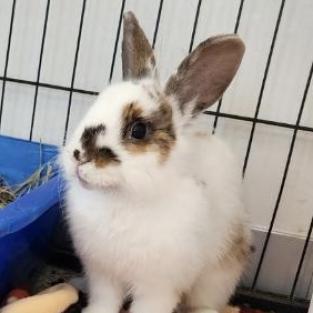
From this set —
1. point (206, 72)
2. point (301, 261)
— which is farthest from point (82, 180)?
point (301, 261)

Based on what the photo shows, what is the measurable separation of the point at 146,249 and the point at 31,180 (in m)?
0.50

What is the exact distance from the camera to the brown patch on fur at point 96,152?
3.02ft

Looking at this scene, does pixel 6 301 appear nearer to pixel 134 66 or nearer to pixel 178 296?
pixel 178 296

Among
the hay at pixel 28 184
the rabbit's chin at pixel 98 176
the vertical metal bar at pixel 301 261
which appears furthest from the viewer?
the vertical metal bar at pixel 301 261

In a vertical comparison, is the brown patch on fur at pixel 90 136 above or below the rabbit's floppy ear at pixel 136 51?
below

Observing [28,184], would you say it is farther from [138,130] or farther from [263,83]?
[263,83]

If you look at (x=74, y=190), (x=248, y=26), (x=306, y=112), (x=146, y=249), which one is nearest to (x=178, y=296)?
(x=146, y=249)

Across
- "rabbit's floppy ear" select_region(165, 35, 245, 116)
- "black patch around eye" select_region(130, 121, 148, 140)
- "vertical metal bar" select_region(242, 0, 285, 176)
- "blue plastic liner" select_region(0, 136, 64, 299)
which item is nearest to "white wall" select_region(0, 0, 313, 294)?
"vertical metal bar" select_region(242, 0, 285, 176)

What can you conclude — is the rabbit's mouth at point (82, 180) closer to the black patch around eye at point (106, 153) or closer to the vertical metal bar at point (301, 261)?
the black patch around eye at point (106, 153)

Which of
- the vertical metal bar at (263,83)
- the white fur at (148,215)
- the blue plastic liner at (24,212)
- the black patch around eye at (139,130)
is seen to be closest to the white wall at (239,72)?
the vertical metal bar at (263,83)

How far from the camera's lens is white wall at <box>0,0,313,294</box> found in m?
1.43

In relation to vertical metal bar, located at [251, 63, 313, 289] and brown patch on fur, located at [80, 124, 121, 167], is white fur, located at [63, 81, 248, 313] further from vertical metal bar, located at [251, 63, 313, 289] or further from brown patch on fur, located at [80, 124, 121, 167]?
vertical metal bar, located at [251, 63, 313, 289]

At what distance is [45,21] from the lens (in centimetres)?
151

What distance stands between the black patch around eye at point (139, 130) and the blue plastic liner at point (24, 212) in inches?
9.9
